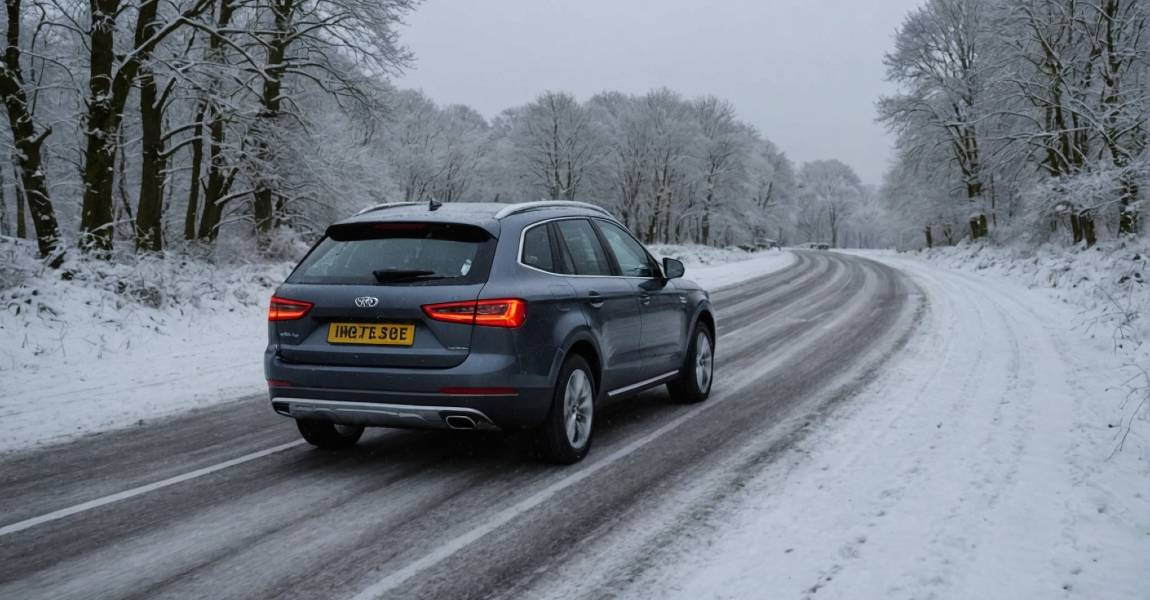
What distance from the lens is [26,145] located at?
12.5 metres

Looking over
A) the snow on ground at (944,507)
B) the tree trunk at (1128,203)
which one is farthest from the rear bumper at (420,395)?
the tree trunk at (1128,203)

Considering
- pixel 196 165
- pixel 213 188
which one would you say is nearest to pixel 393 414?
pixel 213 188

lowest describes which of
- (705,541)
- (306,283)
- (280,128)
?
(705,541)

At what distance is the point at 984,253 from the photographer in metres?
31.8

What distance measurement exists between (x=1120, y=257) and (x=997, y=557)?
18.0 m

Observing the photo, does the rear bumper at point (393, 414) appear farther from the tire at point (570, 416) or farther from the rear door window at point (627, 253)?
the rear door window at point (627, 253)

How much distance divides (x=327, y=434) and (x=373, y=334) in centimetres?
129

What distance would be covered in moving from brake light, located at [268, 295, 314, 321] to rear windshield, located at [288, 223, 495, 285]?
156mm

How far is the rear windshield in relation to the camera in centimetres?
479

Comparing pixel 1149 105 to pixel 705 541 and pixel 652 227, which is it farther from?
pixel 652 227

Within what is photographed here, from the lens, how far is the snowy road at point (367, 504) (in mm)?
3432

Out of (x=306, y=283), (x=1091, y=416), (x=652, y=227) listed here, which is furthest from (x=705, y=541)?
(x=652, y=227)

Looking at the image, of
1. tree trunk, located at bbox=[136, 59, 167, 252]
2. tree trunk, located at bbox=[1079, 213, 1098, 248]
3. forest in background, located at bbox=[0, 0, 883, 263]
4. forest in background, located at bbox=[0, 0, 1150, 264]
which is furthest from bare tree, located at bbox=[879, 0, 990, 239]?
tree trunk, located at bbox=[136, 59, 167, 252]

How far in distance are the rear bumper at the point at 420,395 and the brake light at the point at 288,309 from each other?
0.34 meters
